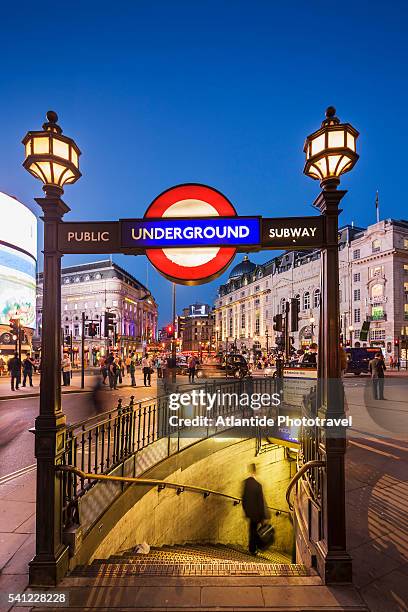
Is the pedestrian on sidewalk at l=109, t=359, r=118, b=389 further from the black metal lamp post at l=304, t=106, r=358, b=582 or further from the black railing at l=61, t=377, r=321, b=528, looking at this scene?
the black metal lamp post at l=304, t=106, r=358, b=582

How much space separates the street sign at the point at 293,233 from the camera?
412 cm

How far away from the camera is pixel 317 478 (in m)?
4.44

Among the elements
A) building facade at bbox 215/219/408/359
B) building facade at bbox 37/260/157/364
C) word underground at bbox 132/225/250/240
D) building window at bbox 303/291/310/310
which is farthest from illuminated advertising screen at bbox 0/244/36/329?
word underground at bbox 132/225/250/240

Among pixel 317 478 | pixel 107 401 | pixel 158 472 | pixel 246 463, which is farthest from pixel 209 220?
pixel 107 401

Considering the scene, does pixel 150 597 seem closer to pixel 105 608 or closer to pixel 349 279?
pixel 105 608

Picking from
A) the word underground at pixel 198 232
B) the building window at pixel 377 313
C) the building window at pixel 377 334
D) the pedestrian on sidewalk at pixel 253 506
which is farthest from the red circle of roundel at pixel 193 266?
the building window at pixel 377 334

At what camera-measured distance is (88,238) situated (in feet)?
13.8

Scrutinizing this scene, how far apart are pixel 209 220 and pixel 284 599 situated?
12.6 feet

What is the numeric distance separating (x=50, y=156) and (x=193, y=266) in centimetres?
200

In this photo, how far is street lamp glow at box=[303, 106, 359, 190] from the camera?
4004 mm

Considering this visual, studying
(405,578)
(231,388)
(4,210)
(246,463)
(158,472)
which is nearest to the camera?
(405,578)

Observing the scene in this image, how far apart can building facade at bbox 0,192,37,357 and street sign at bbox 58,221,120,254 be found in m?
46.3

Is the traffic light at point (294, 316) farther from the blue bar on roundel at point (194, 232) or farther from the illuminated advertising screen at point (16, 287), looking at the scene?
the illuminated advertising screen at point (16, 287)

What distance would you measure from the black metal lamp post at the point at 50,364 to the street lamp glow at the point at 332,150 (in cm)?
279
